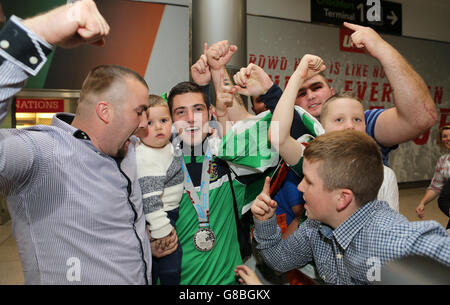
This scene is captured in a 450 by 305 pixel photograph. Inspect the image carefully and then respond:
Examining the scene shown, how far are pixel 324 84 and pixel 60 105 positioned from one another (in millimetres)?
4938

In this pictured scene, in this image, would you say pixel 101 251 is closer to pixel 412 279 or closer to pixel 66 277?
pixel 66 277

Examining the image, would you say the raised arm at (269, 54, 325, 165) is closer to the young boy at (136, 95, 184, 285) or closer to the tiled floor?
the young boy at (136, 95, 184, 285)

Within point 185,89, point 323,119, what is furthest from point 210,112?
point 323,119

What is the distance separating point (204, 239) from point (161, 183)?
317 mm

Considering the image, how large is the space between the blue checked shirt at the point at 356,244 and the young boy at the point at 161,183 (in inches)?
15.6

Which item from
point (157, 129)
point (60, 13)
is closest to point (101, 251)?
point (157, 129)

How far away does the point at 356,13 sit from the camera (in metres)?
7.21

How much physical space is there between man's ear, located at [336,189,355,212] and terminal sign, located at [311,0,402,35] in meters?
6.61

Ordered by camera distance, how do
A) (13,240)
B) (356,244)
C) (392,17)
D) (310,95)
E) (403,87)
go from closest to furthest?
(356,244) < (403,87) < (310,95) < (13,240) < (392,17)

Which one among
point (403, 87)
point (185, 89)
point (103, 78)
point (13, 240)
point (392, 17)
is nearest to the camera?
point (103, 78)

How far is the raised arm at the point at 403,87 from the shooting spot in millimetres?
1368

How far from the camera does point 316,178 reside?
1.15 meters

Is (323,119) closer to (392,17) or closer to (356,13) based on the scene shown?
(356,13)

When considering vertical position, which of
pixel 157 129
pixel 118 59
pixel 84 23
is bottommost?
pixel 157 129
